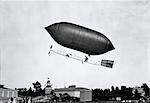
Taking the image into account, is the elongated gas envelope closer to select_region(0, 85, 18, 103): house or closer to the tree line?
select_region(0, 85, 18, 103): house

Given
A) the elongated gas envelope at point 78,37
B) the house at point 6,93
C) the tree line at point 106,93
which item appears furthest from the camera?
the tree line at point 106,93

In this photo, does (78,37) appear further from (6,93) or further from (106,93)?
(106,93)

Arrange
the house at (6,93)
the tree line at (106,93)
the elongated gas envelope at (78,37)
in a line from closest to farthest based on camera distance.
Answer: the elongated gas envelope at (78,37) → the house at (6,93) → the tree line at (106,93)

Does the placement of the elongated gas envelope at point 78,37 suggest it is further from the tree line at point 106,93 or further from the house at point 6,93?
the tree line at point 106,93

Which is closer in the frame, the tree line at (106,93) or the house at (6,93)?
the house at (6,93)

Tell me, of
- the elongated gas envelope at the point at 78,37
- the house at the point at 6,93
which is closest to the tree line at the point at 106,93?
the house at the point at 6,93

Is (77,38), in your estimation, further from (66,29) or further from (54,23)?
(54,23)

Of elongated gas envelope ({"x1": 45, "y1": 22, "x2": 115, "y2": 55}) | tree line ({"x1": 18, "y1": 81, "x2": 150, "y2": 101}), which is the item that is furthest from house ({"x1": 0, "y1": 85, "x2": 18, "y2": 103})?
elongated gas envelope ({"x1": 45, "y1": 22, "x2": 115, "y2": 55})

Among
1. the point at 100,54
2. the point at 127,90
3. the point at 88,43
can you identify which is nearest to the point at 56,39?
the point at 88,43
